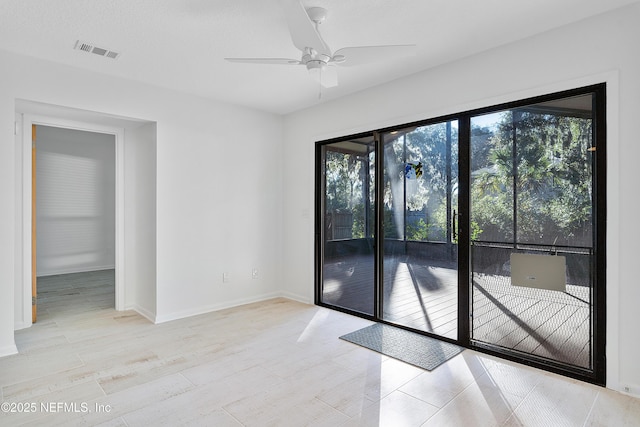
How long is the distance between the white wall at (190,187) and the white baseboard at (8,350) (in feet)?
0.06

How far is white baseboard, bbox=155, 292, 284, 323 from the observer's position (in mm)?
3895

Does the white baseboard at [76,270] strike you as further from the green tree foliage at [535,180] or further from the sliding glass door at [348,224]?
the green tree foliage at [535,180]

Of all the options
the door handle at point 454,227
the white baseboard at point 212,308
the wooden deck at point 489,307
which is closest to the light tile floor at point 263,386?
the wooden deck at point 489,307

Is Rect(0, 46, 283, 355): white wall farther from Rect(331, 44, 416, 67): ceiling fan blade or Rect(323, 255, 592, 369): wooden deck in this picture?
Rect(331, 44, 416, 67): ceiling fan blade

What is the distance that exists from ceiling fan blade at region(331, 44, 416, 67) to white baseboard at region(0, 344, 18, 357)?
3.47 metres

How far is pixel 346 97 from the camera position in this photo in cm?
415

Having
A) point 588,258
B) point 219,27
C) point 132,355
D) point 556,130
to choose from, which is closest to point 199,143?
point 219,27

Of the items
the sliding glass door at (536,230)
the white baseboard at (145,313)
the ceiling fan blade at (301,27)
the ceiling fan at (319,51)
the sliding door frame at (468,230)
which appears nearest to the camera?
the ceiling fan blade at (301,27)

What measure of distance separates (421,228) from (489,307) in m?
0.92

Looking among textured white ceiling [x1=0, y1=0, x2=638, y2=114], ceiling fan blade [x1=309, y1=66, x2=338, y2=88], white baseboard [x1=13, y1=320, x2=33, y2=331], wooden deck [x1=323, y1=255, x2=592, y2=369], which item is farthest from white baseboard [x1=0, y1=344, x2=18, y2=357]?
ceiling fan blade [x1=309, y1=66, x2=338, y2=88]

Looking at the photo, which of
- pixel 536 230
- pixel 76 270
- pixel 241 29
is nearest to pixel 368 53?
pixel 241 29

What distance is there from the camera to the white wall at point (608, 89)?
2.30 m

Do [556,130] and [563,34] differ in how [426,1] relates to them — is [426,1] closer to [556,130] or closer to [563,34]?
[563,34]

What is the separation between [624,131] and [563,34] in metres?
0.84
